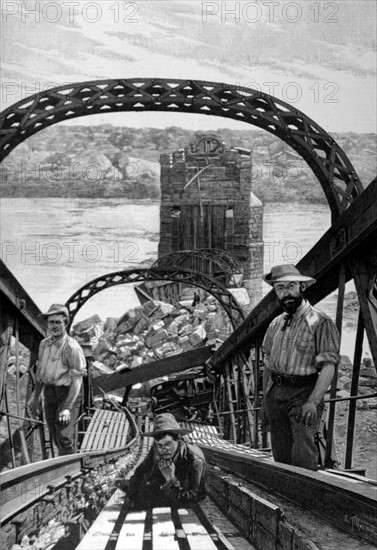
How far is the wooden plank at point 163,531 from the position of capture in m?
4.22

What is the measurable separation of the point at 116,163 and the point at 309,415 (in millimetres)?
1652

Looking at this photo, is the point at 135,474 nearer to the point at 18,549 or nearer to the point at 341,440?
the point at 18,549

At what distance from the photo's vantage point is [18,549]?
4.26 meters

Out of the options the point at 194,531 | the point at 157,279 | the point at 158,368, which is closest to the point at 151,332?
the point at 158,368

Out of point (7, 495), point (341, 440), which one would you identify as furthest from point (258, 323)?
point (7, 495)

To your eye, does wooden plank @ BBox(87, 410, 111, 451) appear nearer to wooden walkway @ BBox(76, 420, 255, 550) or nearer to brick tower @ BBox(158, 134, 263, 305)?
wooden walkway @ BBox(76, 420, 255, 550)

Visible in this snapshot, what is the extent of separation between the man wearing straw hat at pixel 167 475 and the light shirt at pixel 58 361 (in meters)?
0.54

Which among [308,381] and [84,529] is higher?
[308,381]

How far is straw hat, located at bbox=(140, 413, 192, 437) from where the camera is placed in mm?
4535

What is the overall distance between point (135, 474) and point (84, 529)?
1.16 feet

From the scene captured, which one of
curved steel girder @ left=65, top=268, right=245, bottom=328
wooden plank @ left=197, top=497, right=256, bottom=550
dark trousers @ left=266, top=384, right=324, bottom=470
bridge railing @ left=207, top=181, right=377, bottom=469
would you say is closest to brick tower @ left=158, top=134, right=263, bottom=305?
curved steel girder @ left=65, top=268, right=245, bottom=328

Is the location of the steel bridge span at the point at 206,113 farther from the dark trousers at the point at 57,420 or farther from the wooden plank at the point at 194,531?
the wooden plank at the point at 194,531

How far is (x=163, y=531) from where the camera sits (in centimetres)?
429

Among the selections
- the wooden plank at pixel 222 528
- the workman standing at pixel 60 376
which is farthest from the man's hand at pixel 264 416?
the workman standing at pixel 60 376
